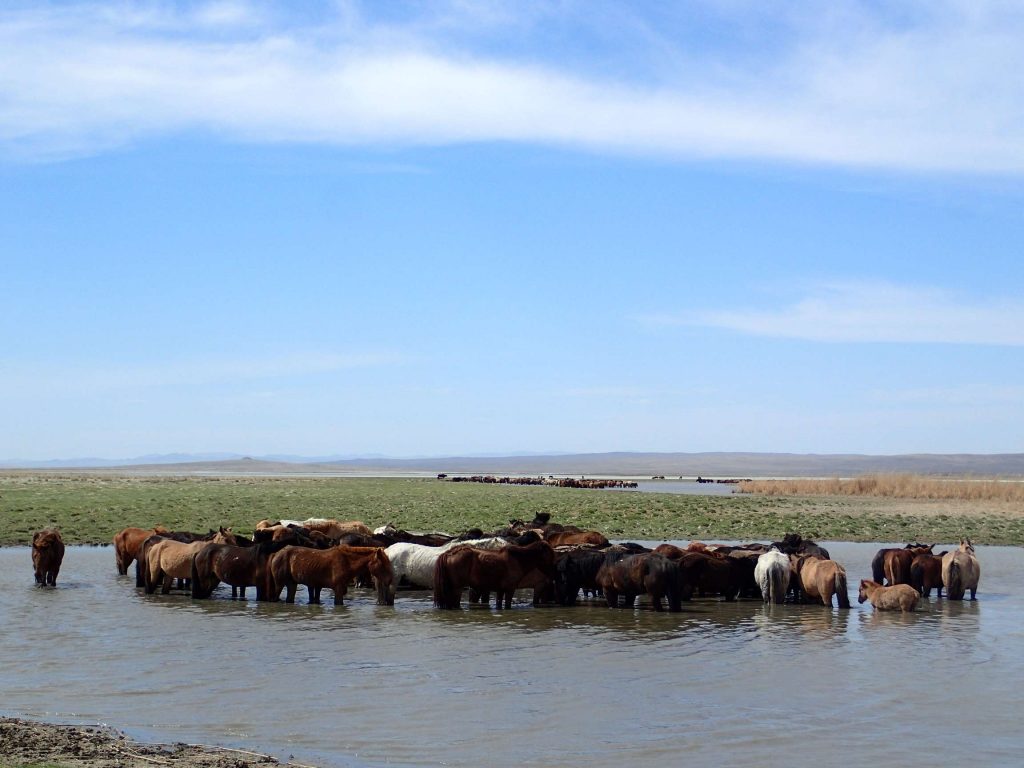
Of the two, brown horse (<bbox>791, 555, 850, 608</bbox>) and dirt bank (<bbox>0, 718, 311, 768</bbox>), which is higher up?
brown horse (<bbox>791, 555, 850, 608</bbox>)

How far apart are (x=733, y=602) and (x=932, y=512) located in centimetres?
2419

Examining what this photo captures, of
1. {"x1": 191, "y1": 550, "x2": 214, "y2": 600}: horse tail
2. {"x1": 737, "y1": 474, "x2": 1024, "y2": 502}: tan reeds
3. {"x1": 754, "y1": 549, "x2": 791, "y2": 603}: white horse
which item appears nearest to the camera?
{"x1": 754, "y1": 549, "x2": 791, "y2": 603}: white horse

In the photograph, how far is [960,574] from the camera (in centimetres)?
1775

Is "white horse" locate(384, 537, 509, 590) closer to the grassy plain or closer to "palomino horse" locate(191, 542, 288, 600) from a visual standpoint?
"palomino horse" locate(191, 542, 288, 600)

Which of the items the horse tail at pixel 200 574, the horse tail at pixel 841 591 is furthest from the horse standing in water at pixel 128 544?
the horse tail at pixel 841 591

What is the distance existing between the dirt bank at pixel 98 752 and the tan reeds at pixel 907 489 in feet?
139

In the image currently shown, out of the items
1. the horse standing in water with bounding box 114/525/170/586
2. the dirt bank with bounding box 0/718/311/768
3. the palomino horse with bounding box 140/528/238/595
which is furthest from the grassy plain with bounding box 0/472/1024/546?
the dirt bank with bounding box 0/718/311/768

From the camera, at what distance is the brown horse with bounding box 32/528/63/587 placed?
17.8m

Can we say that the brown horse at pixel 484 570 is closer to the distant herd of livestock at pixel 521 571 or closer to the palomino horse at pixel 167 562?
the distant herd of livestock at pixel 521 571

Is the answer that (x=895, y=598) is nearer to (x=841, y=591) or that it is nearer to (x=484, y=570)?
(x=841, y=591)

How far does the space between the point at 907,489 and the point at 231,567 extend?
38843 millimetres

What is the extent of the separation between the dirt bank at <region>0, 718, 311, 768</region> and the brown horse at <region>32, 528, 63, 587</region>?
31.7 feet

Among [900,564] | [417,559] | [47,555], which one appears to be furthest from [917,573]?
[47,555]

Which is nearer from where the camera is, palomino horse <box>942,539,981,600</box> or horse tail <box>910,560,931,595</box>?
palomino horse <box>942,539,981,600</box>
